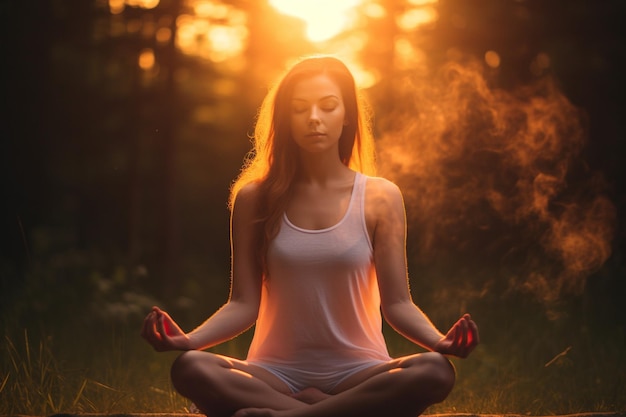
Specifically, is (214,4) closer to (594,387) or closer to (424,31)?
(424,31)

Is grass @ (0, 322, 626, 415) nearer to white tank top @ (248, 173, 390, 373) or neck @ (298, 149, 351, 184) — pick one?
white tank top @ (248, 173, 390, 373)

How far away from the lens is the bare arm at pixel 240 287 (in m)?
3.89

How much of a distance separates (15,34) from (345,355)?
7846 millimetres

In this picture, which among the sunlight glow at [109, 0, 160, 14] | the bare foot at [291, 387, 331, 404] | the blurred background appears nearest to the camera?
the bare foot at [291, 387, 331, 404]

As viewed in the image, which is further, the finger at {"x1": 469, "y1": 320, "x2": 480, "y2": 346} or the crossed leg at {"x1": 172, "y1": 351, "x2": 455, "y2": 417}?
the crossed leg at {"x1": 172, "y1": 351, "x2": 455, "y2": 417}

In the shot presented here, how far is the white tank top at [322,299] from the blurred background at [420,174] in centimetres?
81

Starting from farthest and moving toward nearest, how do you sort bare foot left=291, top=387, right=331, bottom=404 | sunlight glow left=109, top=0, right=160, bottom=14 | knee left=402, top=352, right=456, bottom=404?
sunlight glow left=109, top=0, right=160, bottom=14
bare foot left=291, top=387, right=331, bottom=404
knee left=402, top=352, right=456, bottom=404

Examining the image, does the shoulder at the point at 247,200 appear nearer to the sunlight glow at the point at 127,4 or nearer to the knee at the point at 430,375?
the knee at the point at 430,375

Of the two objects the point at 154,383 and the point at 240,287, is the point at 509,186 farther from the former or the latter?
the point at 240,287

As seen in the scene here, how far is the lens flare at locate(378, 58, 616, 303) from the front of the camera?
7430 millimetres

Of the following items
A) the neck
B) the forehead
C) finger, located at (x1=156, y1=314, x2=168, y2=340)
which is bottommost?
finger, located at (x1=156, y1=314, x2=168, y2=340)

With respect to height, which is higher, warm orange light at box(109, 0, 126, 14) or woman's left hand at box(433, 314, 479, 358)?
warm orange light at box(109, 0, 126, 14)

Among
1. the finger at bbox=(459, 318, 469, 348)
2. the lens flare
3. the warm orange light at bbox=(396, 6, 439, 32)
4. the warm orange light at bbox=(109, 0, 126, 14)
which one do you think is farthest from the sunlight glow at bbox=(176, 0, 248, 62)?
the finger at bbox=(459, 318, 469, 348)

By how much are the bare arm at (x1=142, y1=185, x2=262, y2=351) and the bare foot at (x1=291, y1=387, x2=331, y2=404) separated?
0.41 metres
